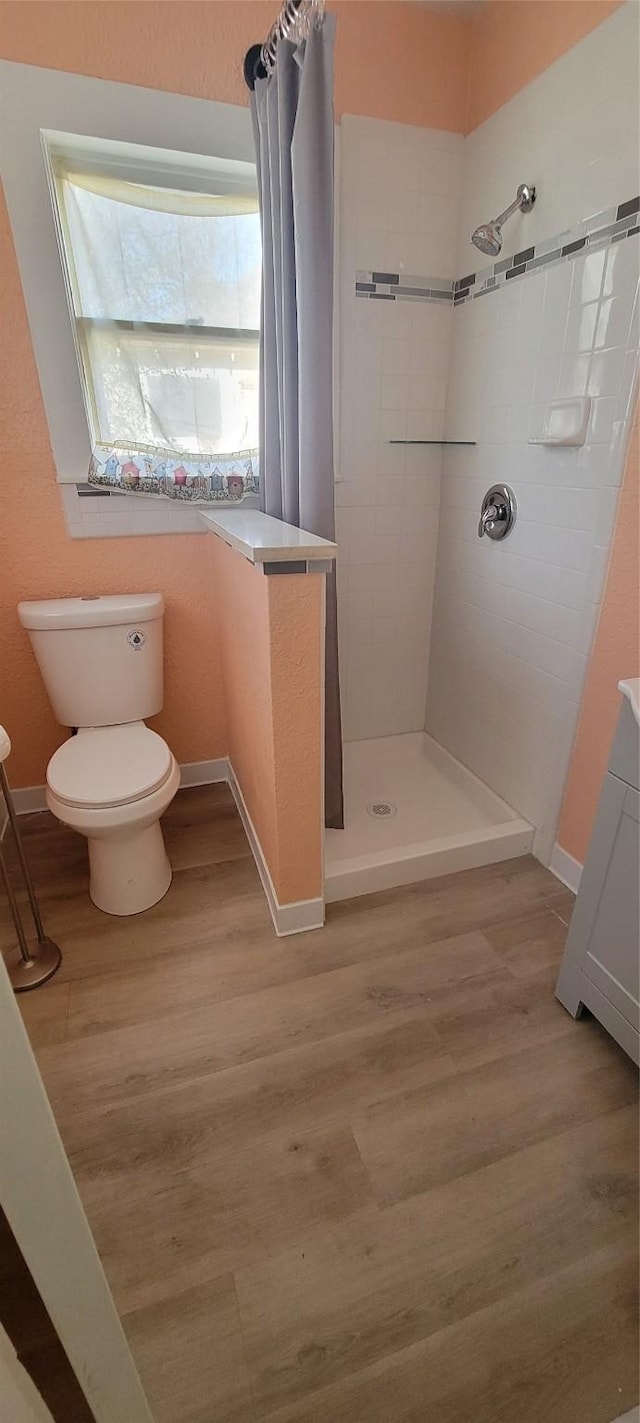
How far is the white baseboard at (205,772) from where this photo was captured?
7.29 ft

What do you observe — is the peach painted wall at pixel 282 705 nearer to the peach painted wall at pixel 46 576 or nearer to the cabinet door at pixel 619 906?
the peach painted wall at pixel 46 576

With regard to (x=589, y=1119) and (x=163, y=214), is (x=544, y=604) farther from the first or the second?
(x=163, y=214)

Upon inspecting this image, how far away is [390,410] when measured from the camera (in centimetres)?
200

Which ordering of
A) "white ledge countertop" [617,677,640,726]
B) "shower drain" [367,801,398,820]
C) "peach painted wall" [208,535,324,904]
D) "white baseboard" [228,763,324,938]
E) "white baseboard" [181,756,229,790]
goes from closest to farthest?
1. "white ledge countertop" [617,677,640,726]
2. "peach painted wall" [208,535,324,904]
3. "white baseboard" [228,763,324,938]
4. "shower drain" [367,801,398,820]
5. "white baseboard" [181,756,229,790]

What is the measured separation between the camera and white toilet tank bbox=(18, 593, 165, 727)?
5.60ft

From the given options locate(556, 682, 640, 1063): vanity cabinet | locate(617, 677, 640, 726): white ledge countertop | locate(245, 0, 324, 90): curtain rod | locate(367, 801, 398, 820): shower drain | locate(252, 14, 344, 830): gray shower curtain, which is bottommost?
locate(367, 801, 398, 820): shower drain

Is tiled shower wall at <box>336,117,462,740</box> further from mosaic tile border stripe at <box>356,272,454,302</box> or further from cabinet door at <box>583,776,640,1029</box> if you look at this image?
cabinet door at <box>583,776,640,1029</box>

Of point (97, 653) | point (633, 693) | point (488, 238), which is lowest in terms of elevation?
point (97, 653)

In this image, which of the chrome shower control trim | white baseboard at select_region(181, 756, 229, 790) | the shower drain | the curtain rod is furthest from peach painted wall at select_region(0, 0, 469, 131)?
the shower drain

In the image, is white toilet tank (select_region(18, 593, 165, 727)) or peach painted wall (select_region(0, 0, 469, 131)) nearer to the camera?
peach painted wall (select_region(0, 0, 469, 131))

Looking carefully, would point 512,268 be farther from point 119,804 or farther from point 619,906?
point 119,804

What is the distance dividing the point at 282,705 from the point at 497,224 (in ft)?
4.73

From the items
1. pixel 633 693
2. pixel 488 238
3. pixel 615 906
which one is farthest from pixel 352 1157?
pixel 488 238

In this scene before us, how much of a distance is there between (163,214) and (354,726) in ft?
5.73
